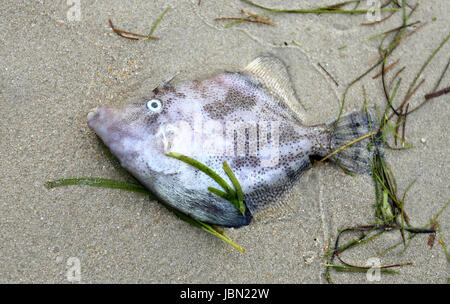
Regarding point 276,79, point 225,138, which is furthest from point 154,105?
point 276,79

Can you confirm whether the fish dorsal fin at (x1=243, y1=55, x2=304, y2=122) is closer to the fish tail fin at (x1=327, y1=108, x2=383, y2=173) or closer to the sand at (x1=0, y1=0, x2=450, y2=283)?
the sand at (x1=0, y1=0, x2=450, y2=283)

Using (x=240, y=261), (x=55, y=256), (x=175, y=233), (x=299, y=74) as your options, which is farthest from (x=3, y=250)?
(x=299, y=74)

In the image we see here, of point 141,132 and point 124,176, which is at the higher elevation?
point 141,132

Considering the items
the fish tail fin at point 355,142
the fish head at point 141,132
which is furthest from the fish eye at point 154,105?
the fish tail fin at point 355,142

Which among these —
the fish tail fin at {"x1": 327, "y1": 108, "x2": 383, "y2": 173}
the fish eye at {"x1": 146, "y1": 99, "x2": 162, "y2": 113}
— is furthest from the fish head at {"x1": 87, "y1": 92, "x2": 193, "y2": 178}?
the fish tail fin at {"x1": 327, "y1": 108, "x2": 383, "y2": 173}

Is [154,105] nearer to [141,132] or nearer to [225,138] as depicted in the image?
[141,132]

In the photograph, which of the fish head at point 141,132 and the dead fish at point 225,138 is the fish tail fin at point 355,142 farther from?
the fish head at point 141,132

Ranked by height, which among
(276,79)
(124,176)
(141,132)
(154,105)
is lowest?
(124,176)

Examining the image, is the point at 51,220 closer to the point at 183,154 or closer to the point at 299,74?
the point at 183,154
